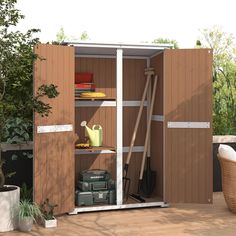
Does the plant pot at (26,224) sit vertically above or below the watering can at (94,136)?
below

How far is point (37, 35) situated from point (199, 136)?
239 centimetres

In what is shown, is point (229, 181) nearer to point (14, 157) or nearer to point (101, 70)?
point (101, 70)

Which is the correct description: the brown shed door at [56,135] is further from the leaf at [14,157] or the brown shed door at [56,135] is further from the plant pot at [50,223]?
the leaf at [14,157]

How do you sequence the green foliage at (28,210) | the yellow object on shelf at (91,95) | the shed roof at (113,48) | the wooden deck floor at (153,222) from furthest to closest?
the yellow object on shelf at (91,95)
the shed roof at (113,48)
the green foliage at (28,210)
the wooden deck floor at (153,222)

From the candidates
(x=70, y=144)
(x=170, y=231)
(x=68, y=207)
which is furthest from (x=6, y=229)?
(x=170, y=231)

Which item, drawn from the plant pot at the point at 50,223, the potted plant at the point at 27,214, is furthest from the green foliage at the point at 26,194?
the plant pot at the point at 50,223

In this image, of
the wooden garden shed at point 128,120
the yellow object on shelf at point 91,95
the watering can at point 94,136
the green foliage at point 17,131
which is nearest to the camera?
the wooden garden shed at point 128,120

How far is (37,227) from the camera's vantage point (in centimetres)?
475

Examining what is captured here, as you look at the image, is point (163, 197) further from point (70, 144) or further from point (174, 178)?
point (70, 144)

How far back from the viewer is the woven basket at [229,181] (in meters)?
5.21

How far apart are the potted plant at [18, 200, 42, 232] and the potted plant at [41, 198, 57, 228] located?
0.08m

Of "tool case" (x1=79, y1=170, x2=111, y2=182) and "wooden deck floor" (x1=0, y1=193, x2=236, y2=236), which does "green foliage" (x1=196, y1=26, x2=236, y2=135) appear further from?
"tool case" (x1=79, y1=170, x2=111, y2=182)

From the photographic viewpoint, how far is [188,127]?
5.64m

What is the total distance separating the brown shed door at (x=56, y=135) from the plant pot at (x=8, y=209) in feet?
0.93
